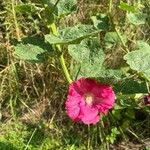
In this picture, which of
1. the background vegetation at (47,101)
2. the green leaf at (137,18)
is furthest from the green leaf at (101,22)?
the background vegetation at (47,101)

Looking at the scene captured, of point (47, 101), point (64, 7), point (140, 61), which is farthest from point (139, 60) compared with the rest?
point (47, 101)

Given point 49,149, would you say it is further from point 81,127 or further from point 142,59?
point 142,59

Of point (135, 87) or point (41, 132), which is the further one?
point (41, 132)

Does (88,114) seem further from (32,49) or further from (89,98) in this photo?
(32,49)

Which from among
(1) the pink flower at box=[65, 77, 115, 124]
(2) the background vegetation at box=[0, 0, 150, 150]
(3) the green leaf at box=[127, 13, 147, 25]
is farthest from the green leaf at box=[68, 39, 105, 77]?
(2) the background vegetation at box=[0, 0, 150, 150]

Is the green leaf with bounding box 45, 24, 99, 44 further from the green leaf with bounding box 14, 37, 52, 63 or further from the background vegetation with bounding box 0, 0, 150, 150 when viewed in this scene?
the background vegetation with bounding box 0, 0, 150, 150

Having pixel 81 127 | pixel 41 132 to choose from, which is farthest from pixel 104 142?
pixel 41 132
